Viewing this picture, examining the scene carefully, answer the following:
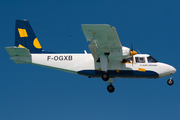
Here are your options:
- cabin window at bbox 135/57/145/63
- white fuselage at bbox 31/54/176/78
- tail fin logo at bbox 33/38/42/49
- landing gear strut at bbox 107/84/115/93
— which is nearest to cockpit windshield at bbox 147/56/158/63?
white fuselage at bbox 31/54/176/78

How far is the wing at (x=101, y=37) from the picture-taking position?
1952cm

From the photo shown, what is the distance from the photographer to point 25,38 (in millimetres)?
24938

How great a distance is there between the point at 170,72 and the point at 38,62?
11685mm

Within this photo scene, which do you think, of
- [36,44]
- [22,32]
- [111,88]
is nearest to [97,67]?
[111,88]

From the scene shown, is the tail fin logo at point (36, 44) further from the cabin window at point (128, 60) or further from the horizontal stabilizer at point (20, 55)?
the cabin window at point (128, 60)

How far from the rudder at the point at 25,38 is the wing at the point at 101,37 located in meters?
5.68

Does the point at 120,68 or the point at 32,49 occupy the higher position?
the point at 32,49

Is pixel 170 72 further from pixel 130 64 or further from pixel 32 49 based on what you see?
pixel 32 49

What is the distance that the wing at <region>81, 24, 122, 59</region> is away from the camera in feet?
64.0

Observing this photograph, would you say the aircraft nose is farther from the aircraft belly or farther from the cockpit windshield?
the aircraft belly

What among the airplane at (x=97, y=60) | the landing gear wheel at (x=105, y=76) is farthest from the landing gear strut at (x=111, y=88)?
the landing gear wheel at (x=105, y=76)

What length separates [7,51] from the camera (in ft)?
77.5

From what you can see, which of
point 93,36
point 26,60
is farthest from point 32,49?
point 93,36

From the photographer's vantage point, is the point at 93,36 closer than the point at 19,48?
Yes
